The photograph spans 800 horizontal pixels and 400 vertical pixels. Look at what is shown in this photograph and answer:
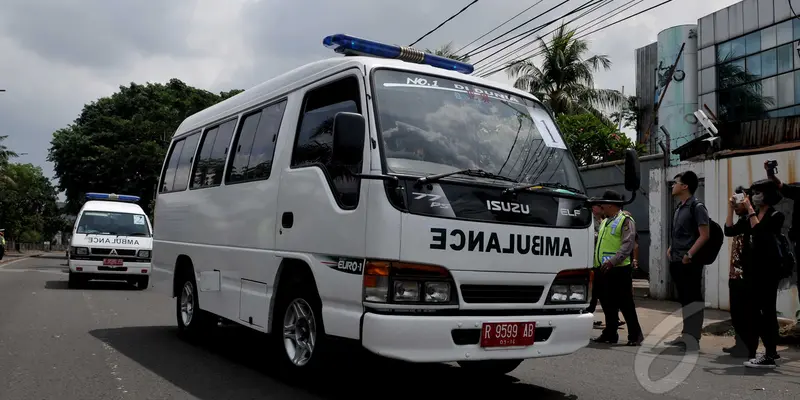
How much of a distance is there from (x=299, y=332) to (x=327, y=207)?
3.37 feet

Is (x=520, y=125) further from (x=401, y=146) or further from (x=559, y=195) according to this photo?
(x=401, y=146)

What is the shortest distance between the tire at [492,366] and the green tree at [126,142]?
1183 inches

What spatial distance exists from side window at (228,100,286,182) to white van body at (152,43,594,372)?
0.02 meters

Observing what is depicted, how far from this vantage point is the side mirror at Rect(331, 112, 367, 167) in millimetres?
4488

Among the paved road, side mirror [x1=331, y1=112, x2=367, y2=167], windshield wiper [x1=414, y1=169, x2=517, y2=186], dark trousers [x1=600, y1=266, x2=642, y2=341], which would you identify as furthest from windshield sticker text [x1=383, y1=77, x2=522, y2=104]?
dark trousers [x1=600, y1=266, x2=642, y2=341]

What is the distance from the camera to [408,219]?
4.48 metres

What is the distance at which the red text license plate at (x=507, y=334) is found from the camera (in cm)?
466

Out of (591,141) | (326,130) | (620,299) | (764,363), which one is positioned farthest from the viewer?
(591,141)

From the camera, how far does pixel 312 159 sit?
5406 millimetres

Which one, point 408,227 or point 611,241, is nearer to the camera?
point 408,227

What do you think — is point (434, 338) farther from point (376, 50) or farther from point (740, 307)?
point (740, 307)

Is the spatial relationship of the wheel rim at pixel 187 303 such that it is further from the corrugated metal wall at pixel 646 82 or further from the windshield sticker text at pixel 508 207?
the corrugated metal wall at pixel 646 82

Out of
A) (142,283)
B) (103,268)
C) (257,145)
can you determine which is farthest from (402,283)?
(142,283)
